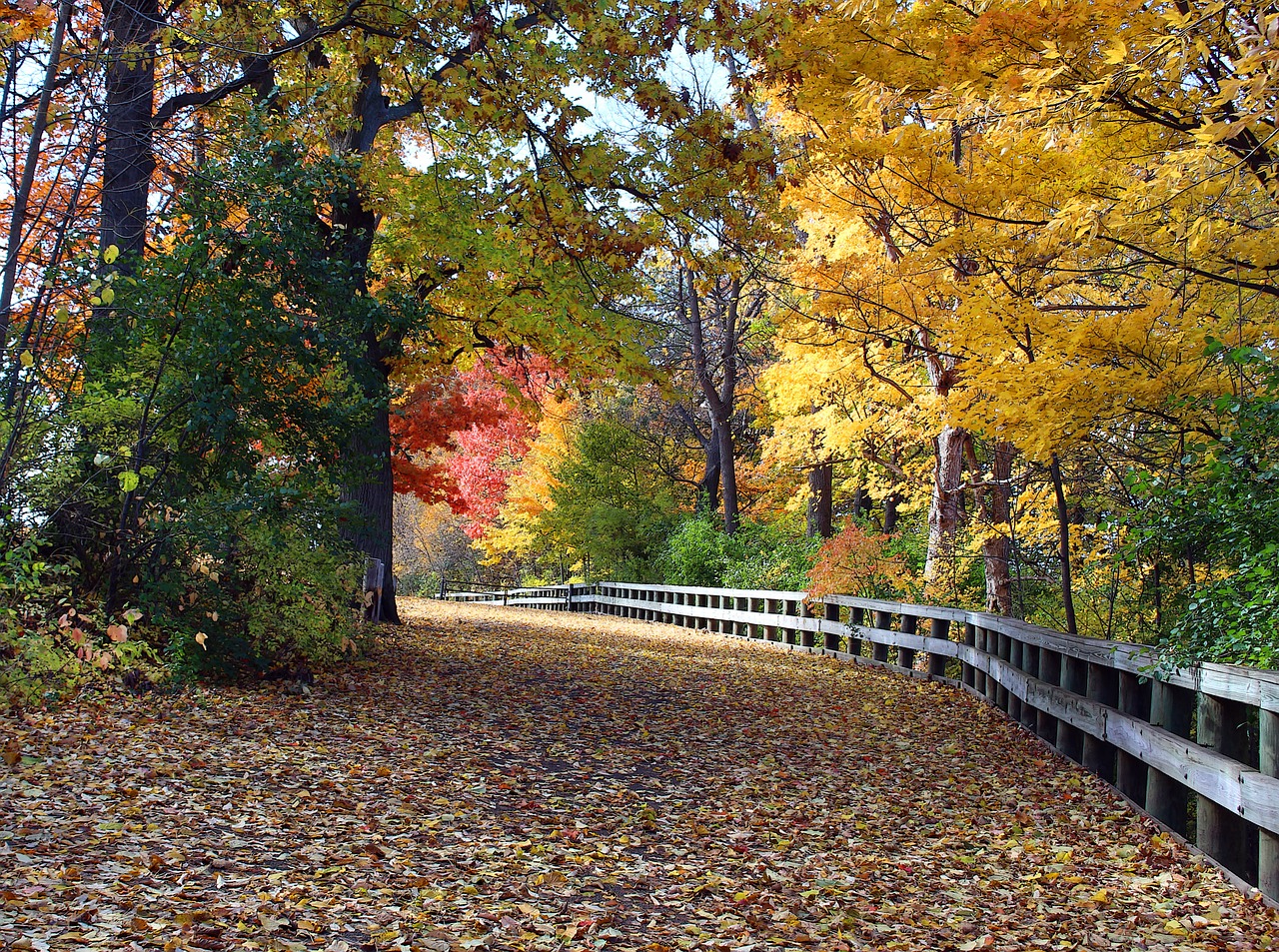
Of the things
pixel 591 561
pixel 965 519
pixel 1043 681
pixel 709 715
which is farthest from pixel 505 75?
pixel 591 561

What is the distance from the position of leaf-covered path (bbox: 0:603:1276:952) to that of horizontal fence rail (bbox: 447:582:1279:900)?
21cm

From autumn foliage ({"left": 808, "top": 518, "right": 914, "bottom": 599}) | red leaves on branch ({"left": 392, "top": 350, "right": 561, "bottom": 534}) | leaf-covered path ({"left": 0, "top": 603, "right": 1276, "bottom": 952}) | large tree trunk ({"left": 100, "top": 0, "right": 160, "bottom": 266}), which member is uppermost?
large tree trunk ({"left": 100, "top": 0, "right": 160, "bottom": 266})

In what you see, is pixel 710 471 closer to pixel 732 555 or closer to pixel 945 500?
pixel 732 555

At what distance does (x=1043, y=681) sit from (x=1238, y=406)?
265cm

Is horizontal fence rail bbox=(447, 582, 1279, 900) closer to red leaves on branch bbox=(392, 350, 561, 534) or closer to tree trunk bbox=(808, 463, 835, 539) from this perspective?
red leaves on branch bbox=(392, 350, 561, 534)

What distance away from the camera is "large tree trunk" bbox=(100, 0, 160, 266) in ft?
22.5

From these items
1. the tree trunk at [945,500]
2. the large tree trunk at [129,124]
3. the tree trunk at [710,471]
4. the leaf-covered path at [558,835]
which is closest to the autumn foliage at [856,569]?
the tree trunk at [945,500]

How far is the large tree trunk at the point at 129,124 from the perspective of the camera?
22.5 ft

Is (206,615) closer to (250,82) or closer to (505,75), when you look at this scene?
(505,75)

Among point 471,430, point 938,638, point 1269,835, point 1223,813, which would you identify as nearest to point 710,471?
point 471,430

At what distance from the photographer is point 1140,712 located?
5.71m

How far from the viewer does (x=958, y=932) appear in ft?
13.4

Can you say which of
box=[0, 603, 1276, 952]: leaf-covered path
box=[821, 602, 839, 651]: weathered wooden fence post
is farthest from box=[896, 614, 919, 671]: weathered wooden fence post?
box=[0, 603, 1276, 952]: leaf-covered path

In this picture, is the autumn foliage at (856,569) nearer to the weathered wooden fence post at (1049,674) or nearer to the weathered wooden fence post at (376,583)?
the weathered wooden fence post at (376,583)
